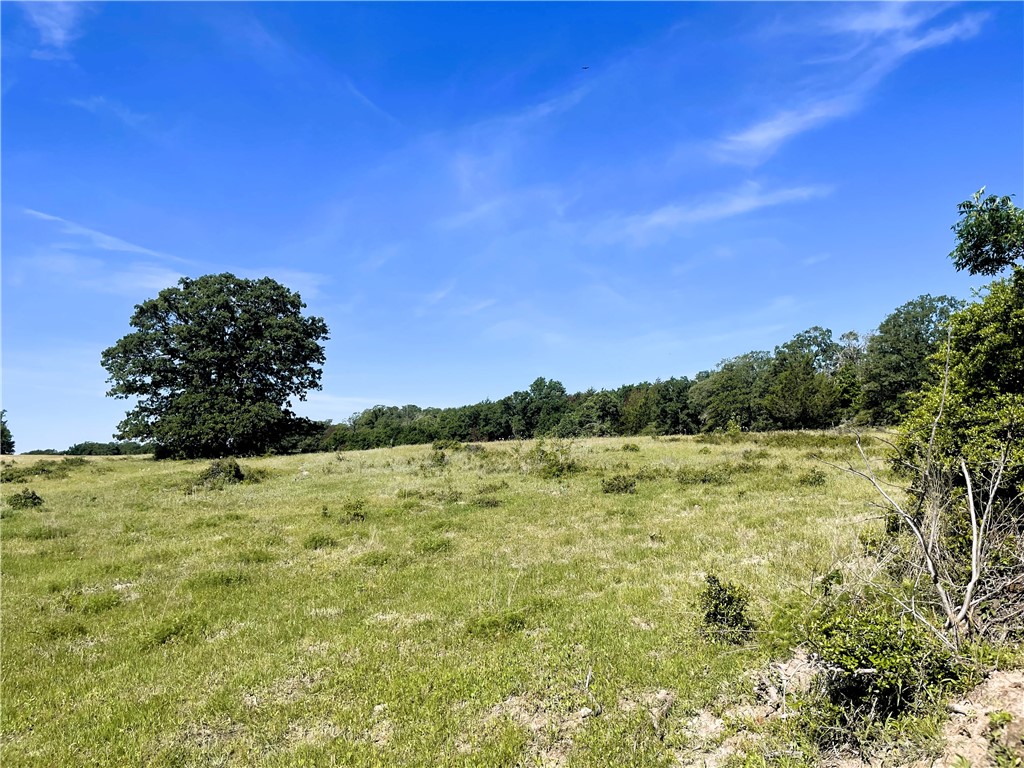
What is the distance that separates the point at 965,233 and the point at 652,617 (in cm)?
1019

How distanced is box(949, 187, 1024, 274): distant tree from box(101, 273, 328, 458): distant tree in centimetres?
4608

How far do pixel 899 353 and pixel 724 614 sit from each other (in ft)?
263

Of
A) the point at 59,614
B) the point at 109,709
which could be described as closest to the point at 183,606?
the point at 59,614

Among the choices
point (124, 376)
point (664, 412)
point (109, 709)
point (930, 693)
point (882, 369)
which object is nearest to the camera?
point (930, 693)

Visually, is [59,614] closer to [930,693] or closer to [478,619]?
[478,619]

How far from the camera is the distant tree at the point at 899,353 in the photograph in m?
67.2

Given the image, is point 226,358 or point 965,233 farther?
point 226,358

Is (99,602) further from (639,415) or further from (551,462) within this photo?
(639,415)

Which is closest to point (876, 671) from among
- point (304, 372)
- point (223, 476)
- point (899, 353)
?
point (223, 476)

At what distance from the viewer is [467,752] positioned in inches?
219

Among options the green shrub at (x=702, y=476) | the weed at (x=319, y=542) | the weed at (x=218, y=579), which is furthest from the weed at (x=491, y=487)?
the weed at (x=218, y=579)

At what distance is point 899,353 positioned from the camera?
70.0m

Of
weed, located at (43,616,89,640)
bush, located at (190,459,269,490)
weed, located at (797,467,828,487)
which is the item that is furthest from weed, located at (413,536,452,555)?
bush, located at (190,459,269,490)

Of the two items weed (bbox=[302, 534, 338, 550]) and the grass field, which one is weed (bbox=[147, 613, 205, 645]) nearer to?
the grass field
